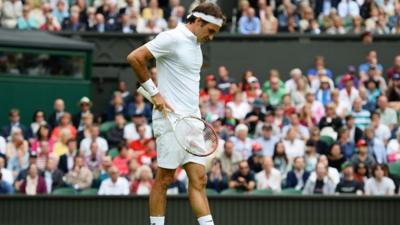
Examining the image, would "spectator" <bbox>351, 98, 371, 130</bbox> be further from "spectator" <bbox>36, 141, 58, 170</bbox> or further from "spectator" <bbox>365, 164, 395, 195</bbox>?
"spectator" <bbox>36, 141, 58, 170</bbox>

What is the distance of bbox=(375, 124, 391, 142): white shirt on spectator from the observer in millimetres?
20781

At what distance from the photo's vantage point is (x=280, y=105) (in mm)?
22062

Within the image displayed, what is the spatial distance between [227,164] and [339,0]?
6.37 meters

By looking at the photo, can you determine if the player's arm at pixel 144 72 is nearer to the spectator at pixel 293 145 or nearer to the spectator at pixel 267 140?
the spectator at pixel 293 145

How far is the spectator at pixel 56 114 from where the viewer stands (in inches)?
875

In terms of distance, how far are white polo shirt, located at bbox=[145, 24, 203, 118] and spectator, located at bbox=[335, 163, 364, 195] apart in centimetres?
712

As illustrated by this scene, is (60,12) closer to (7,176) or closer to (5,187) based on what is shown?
(7,176)

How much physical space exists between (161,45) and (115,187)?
771 centimetres

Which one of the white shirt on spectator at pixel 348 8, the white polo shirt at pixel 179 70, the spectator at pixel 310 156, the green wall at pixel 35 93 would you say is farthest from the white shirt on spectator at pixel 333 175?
the white polo shirt at pixel 179 70

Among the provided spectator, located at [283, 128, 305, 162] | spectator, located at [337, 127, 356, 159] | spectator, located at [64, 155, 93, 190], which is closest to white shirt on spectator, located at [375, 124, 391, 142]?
spectator, located at [337, 127, 356, 159]

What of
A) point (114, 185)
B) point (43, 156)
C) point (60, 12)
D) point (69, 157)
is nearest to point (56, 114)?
point (69, 157)

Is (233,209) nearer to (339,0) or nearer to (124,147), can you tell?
(124,147)

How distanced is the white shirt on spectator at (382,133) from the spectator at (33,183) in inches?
201

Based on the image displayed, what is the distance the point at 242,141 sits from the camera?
2038 cm
